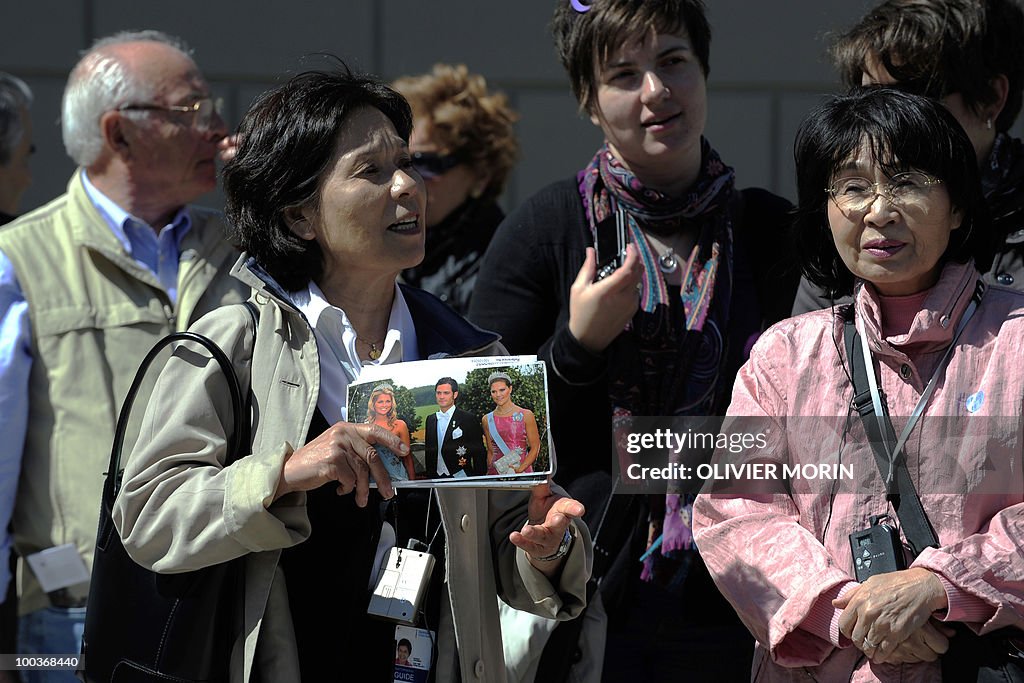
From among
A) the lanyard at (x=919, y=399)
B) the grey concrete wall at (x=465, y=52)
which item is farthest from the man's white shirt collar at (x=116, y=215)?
the grey concrete wall at (x=465, y=52)

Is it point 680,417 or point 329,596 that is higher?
point 680,417

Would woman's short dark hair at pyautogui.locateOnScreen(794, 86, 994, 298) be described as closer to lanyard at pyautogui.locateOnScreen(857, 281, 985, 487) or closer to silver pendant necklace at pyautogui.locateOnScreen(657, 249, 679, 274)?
lanyard at pyautogui.locateOnScreen(857, 281, 985, 487)

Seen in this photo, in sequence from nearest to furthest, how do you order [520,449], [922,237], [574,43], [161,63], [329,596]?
1. [520,449]
2. [329,596]
3. [922,237]
4. [574,43]
5. [161,63]

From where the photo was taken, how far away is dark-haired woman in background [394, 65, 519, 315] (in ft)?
16.0

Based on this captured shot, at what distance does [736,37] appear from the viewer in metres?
7.06

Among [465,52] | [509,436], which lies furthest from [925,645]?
[465,52]

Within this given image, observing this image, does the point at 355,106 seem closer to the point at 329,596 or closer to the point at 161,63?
the point at 329,596

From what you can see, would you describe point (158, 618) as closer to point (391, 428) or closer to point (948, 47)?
point (391, 428)

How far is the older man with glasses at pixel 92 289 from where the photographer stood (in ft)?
11.4

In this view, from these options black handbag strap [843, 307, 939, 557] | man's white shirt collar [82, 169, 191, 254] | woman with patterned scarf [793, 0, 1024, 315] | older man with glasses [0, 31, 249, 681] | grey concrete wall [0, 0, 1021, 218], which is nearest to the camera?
black handbag strap [843, 307, 939, 557]

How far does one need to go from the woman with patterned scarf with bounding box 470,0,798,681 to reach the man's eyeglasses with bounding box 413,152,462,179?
1.43m

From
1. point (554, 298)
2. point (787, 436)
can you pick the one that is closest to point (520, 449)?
point (787, 436)

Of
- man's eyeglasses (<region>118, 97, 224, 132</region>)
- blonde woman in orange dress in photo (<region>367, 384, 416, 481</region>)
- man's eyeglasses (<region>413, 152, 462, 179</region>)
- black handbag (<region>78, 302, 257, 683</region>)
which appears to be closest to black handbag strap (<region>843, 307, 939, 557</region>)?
blonde woman in orange dress in photo (<region>367, 384, 416, 481</region>)

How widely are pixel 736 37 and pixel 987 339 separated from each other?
474cm
